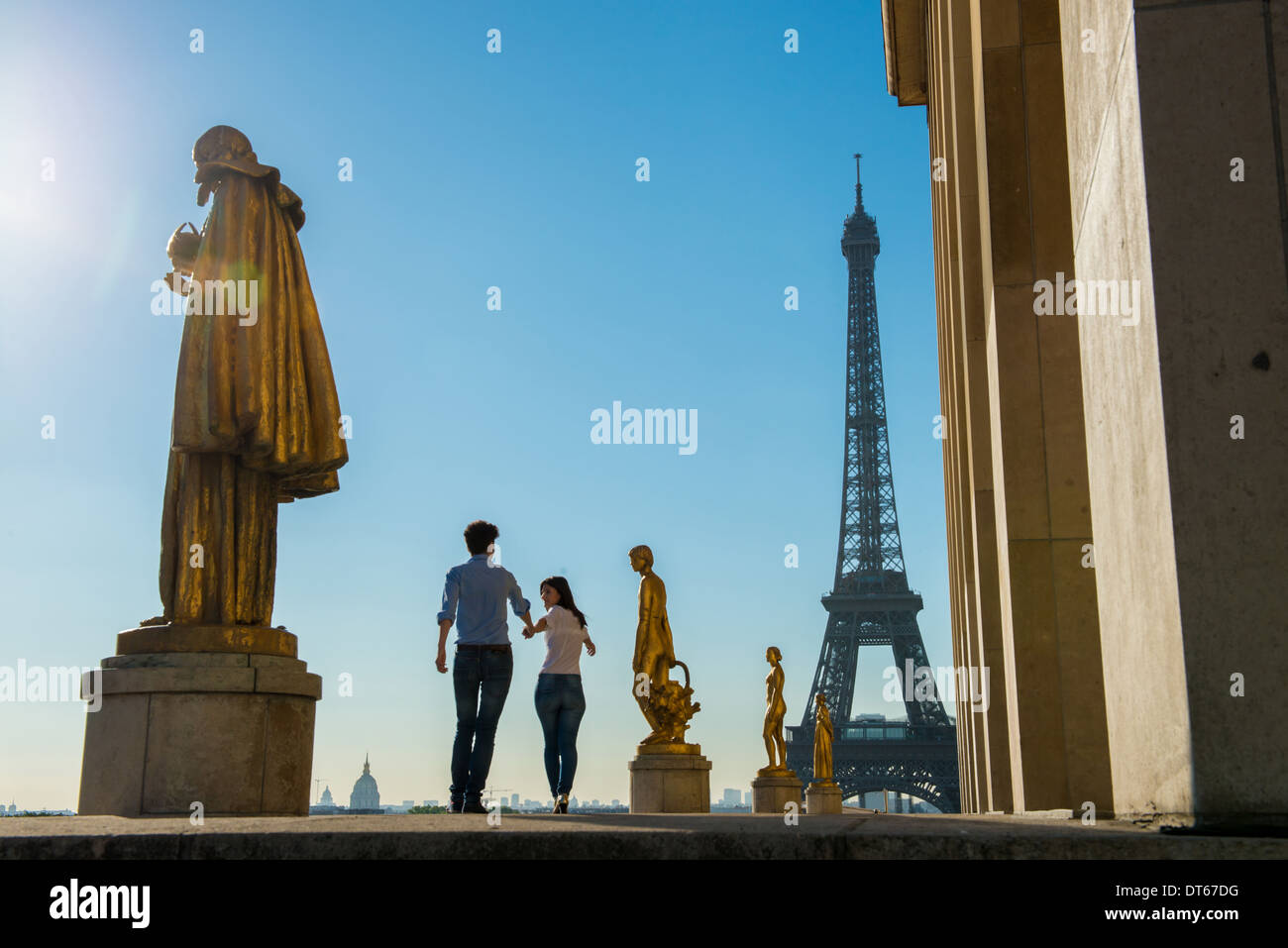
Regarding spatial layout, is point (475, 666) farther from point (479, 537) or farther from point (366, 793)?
point (366, 793)

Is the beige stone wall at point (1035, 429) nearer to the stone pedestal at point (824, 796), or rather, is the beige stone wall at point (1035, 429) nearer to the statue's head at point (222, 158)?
the statue's head at point (222, 158)

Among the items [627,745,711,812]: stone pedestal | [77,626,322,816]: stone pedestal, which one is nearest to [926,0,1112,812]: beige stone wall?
[77,626,322,816]: stone pedestal

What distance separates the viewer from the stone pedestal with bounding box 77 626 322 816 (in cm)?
668

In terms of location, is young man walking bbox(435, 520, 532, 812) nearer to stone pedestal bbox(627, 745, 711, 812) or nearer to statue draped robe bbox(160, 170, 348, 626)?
statue draped robe bbox(160, 170, 348, 626)

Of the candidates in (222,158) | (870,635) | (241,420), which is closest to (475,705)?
(241,420)

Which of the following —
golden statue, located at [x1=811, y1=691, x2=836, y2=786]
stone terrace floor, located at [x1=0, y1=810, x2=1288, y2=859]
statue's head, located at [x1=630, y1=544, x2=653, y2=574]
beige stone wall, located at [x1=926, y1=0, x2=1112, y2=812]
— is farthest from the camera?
golden statue, located at [x1=811, y1=691, x2=836, y2=786]

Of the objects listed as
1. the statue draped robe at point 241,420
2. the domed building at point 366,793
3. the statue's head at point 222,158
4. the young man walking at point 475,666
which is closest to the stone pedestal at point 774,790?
the young man walking at point 475,666

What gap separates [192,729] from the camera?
675cm

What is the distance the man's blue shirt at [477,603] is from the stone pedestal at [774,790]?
59.0 feet

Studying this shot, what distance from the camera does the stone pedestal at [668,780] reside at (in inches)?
648

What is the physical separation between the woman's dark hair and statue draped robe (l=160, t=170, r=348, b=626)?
6.86ft
